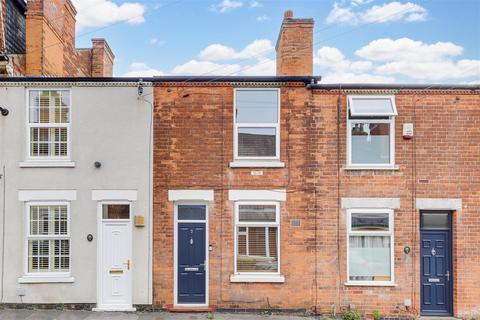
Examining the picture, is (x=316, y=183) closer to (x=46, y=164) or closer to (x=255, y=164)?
(x=255, y=164)

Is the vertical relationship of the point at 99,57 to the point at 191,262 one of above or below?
above

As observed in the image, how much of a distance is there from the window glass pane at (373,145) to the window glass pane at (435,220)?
170 centimetres

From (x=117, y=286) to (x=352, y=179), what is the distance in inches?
253

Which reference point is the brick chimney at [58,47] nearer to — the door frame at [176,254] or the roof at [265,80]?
the roof at [265,80]

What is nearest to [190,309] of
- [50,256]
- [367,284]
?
[50,256]

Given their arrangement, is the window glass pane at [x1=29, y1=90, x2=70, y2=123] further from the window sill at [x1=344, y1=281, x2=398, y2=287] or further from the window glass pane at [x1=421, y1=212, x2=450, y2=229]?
the window glass pane at [x1=421, y1=212, x2=450, y2=229]

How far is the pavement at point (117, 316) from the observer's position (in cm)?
906

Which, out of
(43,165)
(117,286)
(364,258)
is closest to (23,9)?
(43,165)

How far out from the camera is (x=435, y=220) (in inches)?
389

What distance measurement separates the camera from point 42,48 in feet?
36.9

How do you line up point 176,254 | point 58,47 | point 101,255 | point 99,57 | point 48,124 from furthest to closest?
point 99,57, point 58,47, point 48,124, point 176,254, point 101,255

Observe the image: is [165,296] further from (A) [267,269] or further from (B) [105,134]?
(B) [105,134]

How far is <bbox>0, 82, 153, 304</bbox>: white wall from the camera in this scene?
9617 millimetres

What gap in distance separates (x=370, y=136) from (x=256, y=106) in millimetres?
3010
